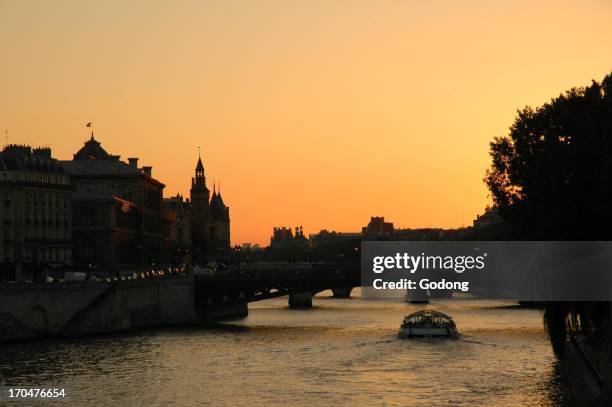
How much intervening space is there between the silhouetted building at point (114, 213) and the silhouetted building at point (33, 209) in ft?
20.8

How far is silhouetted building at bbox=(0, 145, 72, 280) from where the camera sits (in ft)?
445

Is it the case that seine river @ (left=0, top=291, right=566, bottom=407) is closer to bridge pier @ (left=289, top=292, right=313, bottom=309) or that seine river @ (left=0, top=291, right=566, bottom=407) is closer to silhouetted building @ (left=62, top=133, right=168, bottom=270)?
silhouetted building @ (left=62, top=133, right=168, bottom=270)

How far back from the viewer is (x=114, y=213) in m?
158

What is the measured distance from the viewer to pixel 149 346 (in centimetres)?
8844

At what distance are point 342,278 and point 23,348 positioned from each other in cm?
4216

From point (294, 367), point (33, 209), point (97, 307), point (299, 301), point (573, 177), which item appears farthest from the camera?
point (299, 301)

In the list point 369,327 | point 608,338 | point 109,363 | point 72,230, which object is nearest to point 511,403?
point 608,338

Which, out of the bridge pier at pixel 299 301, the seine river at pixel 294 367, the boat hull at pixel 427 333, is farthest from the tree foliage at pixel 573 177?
the bridge pier at pixel 299 301

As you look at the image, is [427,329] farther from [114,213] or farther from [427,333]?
[114,213]

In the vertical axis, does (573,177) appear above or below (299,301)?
above

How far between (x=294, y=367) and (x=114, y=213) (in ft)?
Answer: 284

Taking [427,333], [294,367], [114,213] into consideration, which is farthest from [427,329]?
[114,213]

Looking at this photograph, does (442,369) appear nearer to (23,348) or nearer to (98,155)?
(23,348)

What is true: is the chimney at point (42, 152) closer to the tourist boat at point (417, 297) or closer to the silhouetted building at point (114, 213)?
the silhouetted building at point (114, 213)
